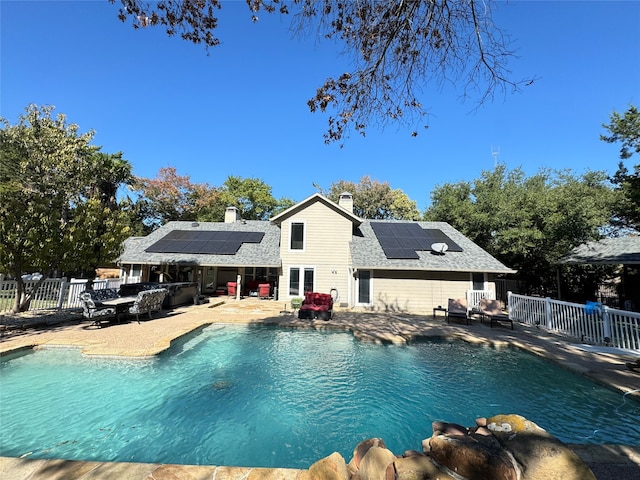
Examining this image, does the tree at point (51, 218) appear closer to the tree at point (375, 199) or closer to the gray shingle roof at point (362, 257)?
the gray shingle roof at point (362, 257)

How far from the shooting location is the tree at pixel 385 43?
3.59 metres

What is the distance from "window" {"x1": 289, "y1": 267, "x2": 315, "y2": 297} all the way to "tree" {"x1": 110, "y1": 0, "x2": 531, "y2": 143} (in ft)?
41.1

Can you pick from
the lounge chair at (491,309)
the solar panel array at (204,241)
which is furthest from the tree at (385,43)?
the solar panel array at (204,241)

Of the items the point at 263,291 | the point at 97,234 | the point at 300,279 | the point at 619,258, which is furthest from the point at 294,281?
the point at 619,258

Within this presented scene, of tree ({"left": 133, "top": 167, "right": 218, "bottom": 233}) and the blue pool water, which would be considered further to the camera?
tree ({"left": 133, "top": 167, "right": 218, "bottom": 233})

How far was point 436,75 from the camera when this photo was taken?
13.9 feet

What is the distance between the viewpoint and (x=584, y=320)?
9086 mm

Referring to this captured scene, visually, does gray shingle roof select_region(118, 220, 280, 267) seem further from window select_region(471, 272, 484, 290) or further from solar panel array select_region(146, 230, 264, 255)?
window select_region(471, 272, 484, 290)

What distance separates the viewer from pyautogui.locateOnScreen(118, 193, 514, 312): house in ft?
50.2

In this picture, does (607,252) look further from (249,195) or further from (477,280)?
(249,195)

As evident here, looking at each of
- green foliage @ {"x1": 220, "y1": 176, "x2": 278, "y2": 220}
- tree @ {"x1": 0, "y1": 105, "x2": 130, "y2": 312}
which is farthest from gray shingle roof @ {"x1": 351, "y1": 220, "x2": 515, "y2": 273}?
green foliage @ {"x1": 220, "y1": 176, "x2": 278, "y2": 220}

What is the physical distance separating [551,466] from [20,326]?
43.2 ft

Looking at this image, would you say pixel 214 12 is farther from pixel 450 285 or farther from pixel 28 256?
pixel 450 285

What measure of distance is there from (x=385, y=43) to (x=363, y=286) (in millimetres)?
12912
